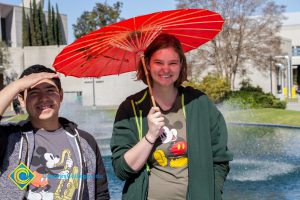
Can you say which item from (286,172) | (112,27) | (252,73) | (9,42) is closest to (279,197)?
(286,172)

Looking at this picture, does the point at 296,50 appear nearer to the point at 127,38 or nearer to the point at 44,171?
the point at 127,38

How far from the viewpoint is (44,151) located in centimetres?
260

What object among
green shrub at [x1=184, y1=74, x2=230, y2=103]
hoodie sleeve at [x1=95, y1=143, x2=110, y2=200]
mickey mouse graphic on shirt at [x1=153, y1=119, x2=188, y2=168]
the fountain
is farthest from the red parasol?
green shrub at [x1=184, y1=74, x2=230, y2=103]

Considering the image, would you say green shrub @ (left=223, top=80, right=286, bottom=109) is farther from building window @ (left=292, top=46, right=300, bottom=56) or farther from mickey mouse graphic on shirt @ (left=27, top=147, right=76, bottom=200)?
building window @ (left=292, top=46, right=300, bottom=56)

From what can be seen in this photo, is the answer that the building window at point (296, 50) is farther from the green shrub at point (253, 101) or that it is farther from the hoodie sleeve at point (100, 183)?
the hoodie sleeve at point (100, 183)

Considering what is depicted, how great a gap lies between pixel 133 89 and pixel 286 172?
26.1 metres

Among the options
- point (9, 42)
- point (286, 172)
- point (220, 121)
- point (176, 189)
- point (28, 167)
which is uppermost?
point (9, 42)

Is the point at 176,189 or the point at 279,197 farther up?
the point at 176,189

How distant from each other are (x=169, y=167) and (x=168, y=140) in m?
0.17

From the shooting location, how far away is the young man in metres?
2.52

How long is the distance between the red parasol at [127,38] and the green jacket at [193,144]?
40 centimetres

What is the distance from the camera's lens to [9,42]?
4556cm

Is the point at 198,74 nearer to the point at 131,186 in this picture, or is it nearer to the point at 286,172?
the point at 286,172

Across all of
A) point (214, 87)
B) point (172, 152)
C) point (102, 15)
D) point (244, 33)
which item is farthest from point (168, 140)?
point (102, 15)
